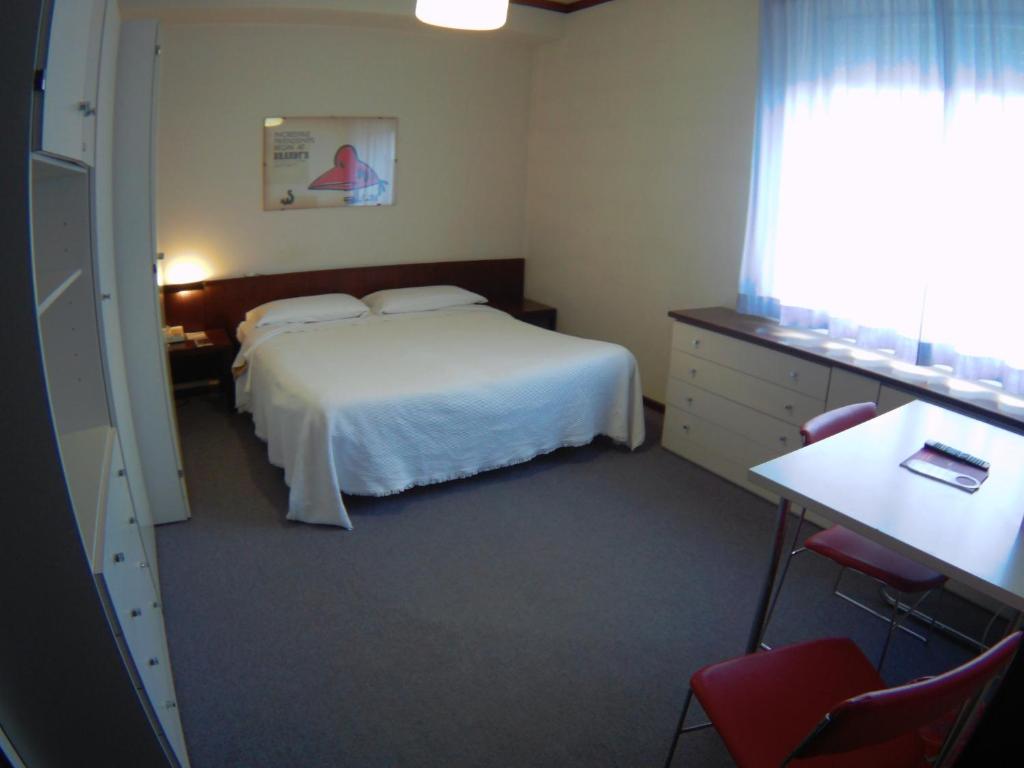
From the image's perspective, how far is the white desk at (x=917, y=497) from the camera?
4.96ft

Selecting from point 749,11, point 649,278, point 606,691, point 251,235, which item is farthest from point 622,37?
point 606,691

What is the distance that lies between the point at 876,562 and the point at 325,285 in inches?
142

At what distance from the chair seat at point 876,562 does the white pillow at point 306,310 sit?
2.99 metres

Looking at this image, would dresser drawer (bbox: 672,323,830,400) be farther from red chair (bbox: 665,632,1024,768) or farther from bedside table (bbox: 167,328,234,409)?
bedside table (bbox: 167,328,234,409)

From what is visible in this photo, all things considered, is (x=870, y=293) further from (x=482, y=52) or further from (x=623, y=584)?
(x=482, y=52)

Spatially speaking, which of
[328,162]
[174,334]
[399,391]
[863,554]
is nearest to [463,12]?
[399,391]

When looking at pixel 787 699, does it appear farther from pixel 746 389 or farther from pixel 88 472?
pixel 746 389

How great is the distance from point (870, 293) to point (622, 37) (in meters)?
2.27

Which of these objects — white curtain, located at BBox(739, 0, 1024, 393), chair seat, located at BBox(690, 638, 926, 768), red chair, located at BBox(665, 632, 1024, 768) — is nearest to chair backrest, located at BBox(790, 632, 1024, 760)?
red chair, located at BBox(665, 632, 1024, 768)

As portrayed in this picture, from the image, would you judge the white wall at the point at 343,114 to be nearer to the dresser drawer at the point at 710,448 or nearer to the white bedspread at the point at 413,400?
the white bedspread at the point at 413,400

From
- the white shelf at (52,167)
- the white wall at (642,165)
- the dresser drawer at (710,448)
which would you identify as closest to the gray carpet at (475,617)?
the dresser drawer at (710,448)

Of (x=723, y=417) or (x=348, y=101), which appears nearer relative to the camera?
(x=723, y=417)

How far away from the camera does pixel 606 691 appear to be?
2162 millimetres

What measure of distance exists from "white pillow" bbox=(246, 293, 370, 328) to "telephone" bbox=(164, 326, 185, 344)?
37 cm
